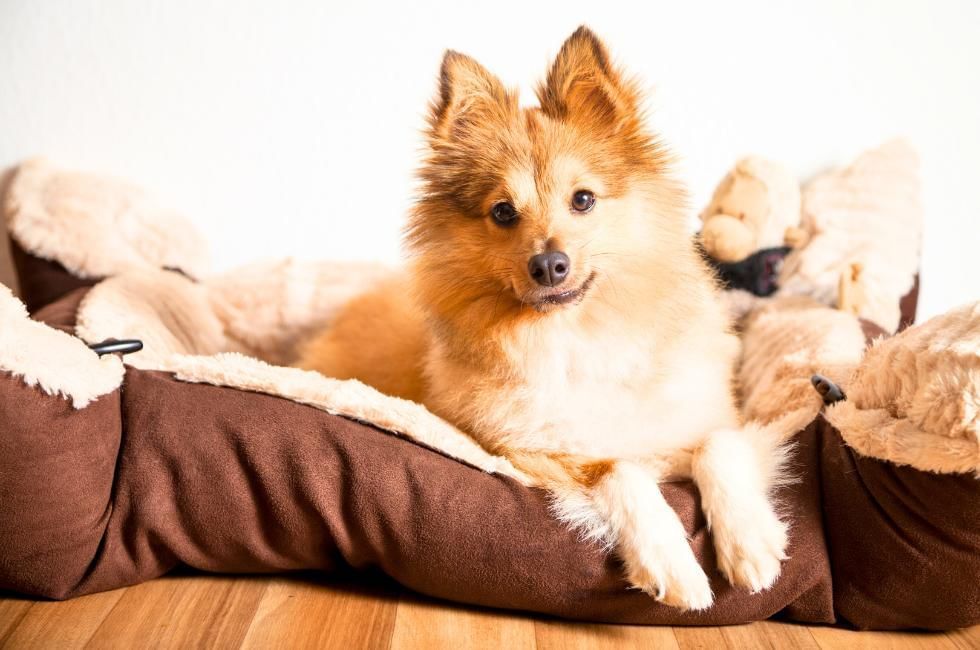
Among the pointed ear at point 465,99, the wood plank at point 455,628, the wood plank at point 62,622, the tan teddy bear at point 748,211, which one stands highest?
the pointed ear at point 465,99

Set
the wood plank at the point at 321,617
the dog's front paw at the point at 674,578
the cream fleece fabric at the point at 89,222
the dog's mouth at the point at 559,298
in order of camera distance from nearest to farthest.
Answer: the dog's front paw at the point at 674,578, the wood plank at the point at 321,617, the dog's mouth at the point at 559,298, the cream fleece fabric at the point at 89,222

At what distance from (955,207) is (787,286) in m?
1.16

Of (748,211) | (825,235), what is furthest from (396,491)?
(825,235)

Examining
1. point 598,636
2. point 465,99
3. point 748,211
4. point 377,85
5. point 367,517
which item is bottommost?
point 598,636

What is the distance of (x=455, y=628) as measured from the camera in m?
1.95

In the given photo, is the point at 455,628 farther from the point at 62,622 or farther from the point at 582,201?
the point at 582,201

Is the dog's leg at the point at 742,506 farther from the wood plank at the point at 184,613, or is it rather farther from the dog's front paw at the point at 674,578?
the wood plank at the point at 184,613

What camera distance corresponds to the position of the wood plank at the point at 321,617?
187 centimetres

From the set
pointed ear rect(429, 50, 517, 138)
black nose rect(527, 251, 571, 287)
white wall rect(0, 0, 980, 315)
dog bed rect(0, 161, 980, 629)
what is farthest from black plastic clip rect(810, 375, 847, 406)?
white wall rect(0, 0, 980, 315)

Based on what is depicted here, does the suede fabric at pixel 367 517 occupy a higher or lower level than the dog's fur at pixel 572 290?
lower

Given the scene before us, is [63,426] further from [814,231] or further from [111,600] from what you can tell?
[814,231]

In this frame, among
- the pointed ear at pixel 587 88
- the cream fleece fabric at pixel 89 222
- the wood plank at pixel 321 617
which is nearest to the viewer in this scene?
the wood plank at pixel 321 617

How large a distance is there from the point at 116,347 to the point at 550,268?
1.31m

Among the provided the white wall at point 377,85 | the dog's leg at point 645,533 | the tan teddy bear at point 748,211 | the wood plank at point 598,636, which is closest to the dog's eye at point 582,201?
the dog's leg at point 645,533
